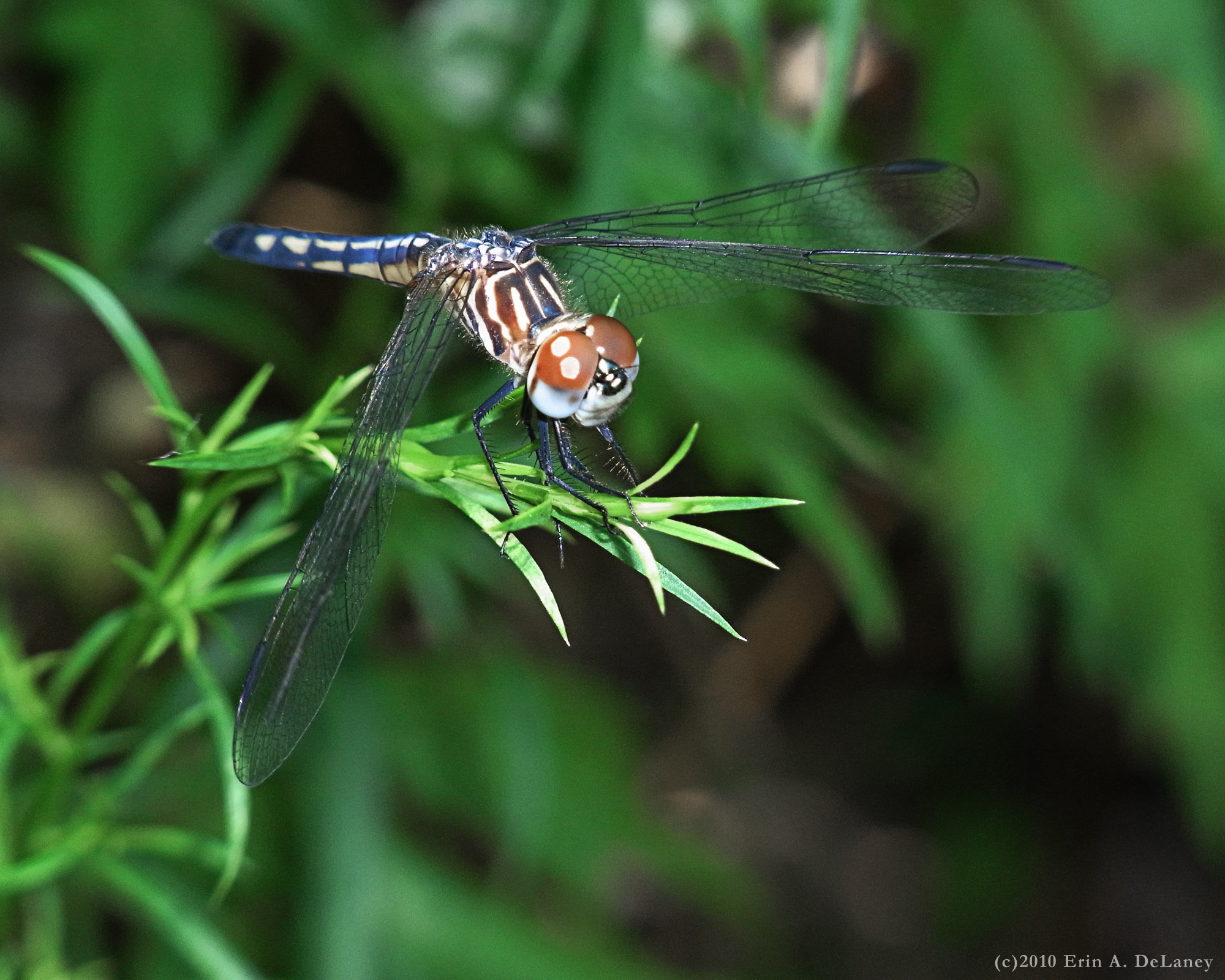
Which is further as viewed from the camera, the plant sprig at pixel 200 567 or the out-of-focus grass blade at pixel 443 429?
the out-of-focus grass blade at pixel 443 429

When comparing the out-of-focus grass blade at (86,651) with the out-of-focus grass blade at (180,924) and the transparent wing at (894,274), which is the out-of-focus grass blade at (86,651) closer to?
the out-of-focus grass blade at (180,924)

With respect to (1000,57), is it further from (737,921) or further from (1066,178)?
(737,921)

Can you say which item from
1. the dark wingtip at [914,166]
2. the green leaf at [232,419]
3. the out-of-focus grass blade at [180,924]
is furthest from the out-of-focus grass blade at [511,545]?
the dark wingtip at [914,166]

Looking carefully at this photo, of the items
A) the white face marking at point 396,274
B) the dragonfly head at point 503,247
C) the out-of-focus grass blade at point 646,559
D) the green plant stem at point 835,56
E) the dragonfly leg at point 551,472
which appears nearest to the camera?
the out-of-focus grass blade at point 646,559

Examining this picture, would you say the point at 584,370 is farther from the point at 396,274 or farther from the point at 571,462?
the point at 396,274

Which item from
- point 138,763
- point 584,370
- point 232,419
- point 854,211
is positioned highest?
point 854,211
